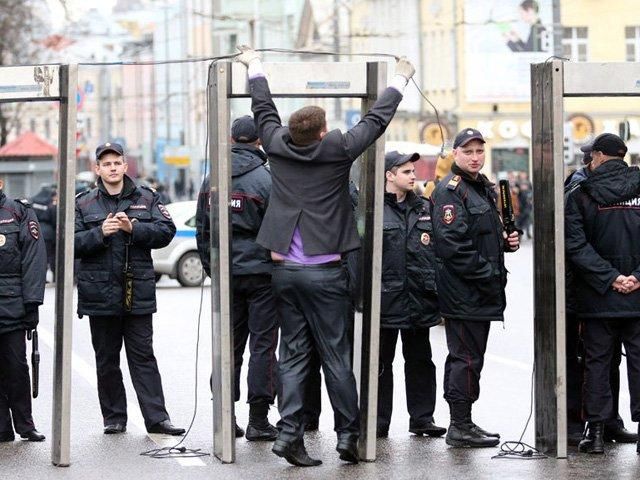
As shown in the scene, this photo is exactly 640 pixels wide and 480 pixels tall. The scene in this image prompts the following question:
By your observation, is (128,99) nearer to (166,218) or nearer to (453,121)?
(453,121)

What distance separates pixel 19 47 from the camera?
53281 millimetres

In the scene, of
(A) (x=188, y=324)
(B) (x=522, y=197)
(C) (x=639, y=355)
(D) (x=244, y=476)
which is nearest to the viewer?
(D) (x=244, y=476)

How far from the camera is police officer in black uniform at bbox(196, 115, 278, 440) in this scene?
1053 cm

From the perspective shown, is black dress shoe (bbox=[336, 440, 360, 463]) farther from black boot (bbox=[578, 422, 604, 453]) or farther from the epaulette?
the epaulette

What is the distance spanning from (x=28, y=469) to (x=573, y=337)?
328cm

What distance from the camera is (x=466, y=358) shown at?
10.2 metres

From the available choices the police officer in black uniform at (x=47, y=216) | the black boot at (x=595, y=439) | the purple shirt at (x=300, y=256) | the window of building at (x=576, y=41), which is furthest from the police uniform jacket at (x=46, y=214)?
the window of building at (x=576, y=41)

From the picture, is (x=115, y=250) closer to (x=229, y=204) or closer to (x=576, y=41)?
(x=229, y=204)

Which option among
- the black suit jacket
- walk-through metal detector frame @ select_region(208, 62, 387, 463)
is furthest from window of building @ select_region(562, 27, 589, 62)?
the black suit jacket

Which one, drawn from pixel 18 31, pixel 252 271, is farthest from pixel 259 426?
pixel 18 31

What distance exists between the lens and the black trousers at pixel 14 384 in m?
10.7

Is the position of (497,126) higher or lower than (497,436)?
higher

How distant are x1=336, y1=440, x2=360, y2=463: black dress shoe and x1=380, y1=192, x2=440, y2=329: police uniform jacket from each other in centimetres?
124

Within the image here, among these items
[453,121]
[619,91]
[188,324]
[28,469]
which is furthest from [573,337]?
[453,121]
